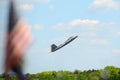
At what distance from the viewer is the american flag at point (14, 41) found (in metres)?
3.50

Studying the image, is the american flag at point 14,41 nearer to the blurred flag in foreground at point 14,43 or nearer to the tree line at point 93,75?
the blurred flag in foreground at point 14,43

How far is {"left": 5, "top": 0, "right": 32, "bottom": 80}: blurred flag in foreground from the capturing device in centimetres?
350

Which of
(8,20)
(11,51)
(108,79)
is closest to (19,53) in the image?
(11,51)

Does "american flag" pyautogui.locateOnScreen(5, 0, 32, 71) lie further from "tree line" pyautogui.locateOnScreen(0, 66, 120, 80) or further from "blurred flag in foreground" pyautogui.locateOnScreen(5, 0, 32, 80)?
"tree line" pyautogui.locateOnScreen(0, 66, 120, 80)

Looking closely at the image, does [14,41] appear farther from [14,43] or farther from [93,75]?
[93,75]

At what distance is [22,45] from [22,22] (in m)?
0.25

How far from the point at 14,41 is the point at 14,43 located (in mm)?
19

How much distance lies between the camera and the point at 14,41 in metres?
3.54

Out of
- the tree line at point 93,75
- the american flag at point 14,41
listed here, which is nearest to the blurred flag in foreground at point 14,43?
the american flag at point 14,41

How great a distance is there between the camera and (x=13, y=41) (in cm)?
353

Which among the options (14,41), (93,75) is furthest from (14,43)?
(93,75)

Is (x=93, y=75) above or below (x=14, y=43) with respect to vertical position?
above

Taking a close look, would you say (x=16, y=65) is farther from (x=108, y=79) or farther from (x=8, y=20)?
(x=108, y=79)

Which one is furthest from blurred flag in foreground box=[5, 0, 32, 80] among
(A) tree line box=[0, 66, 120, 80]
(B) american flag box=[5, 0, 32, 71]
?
(A) tree line box=[0, 66, 120, 80]
